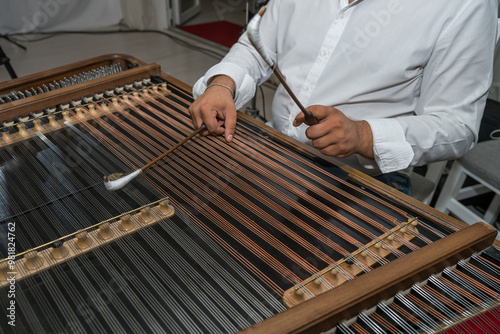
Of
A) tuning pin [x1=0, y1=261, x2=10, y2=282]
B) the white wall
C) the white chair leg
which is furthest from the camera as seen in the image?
the white wall

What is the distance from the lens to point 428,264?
2.16 feet

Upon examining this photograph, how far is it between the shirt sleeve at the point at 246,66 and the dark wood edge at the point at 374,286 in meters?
0.85

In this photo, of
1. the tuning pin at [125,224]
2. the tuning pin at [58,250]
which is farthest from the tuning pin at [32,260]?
the tuning pin at [125,224]

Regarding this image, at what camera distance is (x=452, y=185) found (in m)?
1.86

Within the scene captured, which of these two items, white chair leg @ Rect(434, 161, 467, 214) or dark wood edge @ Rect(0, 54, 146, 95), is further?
white chair leg @ Rect(434, 161, 467, 214)

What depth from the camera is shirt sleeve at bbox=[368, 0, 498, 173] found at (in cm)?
106

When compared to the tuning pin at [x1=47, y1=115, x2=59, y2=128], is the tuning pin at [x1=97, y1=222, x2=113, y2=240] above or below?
above

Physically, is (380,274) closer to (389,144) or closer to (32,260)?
(389,144)

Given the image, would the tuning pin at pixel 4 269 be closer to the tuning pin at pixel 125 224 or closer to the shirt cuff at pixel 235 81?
the tuning pin at pixel 125 224

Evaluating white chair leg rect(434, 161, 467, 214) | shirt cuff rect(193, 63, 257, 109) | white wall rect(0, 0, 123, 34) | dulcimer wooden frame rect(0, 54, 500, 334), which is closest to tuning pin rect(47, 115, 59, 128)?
shirt cuff rect(193, 63, 257, 109)

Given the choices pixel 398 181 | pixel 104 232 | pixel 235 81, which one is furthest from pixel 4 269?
pixel 398 181

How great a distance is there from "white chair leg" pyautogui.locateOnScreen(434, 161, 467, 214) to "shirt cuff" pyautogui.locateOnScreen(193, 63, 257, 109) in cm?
104

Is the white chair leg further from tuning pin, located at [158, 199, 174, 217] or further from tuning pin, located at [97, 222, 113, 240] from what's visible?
tuning pin, located at [97, 222, 113, 240]

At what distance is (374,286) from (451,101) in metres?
0.73
